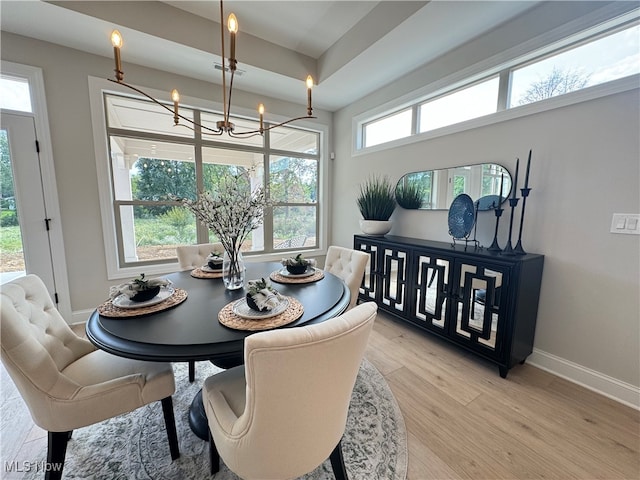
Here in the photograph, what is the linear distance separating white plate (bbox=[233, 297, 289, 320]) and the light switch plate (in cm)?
229

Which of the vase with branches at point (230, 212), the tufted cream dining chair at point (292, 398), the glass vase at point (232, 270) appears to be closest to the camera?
the tufted cream dining chair at point (292, 398)

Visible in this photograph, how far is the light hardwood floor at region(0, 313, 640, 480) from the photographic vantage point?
4.42ft

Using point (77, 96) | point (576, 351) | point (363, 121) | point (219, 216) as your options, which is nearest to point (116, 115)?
point (77, 96)

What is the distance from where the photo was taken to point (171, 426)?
1.33 metres

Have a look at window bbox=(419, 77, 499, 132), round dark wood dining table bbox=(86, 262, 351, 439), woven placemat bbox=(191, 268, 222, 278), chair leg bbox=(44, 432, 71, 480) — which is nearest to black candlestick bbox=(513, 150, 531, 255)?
window bbox=(419, 77, 499, 132)

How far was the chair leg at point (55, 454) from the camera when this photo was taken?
1087mm

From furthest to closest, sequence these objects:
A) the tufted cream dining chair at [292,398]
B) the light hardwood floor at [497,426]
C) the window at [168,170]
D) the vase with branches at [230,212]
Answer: the window at [168,170]
the vase with branches at [230,212]
the light hardwood floor at [497,426]
the tufted cream dining chair at [292,398]

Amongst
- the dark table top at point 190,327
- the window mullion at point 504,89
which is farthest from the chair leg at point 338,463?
the window mullion at point 504,89

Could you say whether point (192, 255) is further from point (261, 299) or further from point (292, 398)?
point (292, 398)

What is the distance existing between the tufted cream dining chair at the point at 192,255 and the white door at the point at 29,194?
1482 millimetres

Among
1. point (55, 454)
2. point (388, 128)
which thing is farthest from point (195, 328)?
point (388, 128)

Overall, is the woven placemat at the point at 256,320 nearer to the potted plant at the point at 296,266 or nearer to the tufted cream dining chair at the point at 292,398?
the tufted cream dining chair at the point at 292,398

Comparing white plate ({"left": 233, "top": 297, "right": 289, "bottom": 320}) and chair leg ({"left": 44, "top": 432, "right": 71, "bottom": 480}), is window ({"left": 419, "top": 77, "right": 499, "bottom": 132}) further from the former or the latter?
chair leg ({"left": 44, "top": 432, "right": 71, "bottom": 480})

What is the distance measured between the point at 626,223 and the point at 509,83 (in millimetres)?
1427
